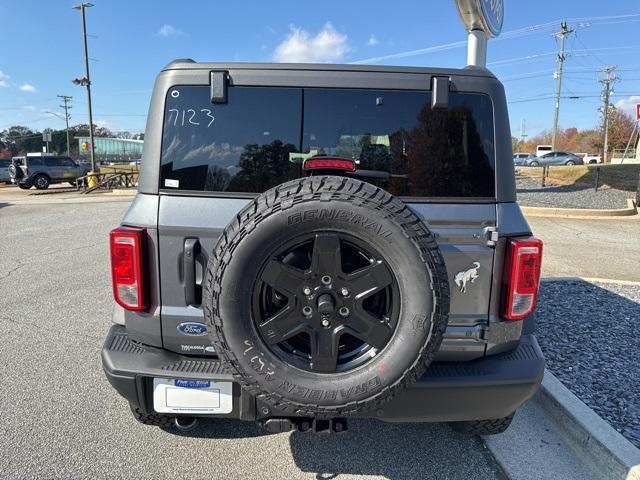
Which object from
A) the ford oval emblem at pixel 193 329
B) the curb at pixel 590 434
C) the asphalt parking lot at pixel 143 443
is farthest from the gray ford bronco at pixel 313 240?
the curb at pixel 590 434

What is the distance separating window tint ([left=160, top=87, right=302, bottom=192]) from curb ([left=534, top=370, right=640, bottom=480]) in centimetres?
228

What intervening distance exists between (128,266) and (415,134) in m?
1.58

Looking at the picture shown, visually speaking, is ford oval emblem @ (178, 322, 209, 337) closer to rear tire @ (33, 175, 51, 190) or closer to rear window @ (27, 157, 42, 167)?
rear tire @ (33, 175, 51, 190)

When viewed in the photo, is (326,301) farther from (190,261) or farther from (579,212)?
(579,212)

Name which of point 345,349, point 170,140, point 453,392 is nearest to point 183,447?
point 345,349

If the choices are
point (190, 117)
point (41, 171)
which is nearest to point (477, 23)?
point (190, 117)

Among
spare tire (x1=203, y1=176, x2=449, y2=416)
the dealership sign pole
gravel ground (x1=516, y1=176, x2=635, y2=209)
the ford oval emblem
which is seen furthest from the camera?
gravel ground (x1=516, y1=176, x2=635, y2=209)

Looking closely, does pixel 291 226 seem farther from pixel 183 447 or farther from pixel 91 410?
pixel 91 410

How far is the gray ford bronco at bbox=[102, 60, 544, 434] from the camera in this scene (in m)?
1.98

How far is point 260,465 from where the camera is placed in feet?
8.29

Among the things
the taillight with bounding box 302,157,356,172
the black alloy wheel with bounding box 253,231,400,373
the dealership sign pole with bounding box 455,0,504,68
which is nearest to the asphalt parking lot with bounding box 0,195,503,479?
the black alloy wheel with bounding box 253,231,400,373

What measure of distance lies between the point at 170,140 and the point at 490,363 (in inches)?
77.8

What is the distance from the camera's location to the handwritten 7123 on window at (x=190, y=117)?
7.29 feet

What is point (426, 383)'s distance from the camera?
2111 mm
